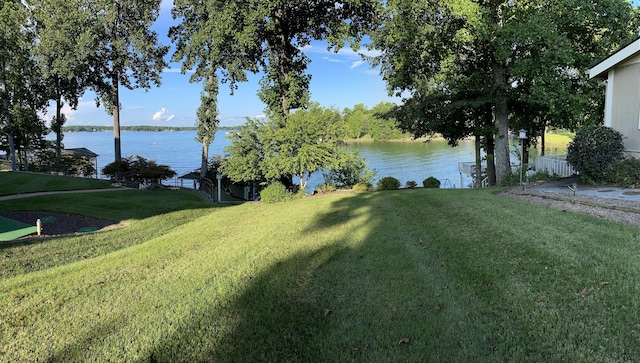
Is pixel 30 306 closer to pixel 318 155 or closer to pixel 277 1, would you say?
pixel 318 155

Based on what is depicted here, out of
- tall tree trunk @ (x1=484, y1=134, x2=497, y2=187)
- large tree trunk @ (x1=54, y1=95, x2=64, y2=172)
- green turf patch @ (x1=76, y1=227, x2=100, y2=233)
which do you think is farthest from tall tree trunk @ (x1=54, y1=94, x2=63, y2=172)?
tall tree trunk @ (x1=484, y1=134, x2=497, y2=187)

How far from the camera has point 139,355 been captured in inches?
118

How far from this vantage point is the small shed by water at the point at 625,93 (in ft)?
33.3

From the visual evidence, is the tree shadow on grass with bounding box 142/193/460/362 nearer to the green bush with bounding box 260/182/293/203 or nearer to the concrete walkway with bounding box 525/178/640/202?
the concrete walkway with bounding box 525/178/640/202

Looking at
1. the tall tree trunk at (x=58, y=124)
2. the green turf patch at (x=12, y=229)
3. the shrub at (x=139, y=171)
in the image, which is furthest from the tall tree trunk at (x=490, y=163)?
the tall tree trunk at (x=58, y=124)

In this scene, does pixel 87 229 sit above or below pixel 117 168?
below

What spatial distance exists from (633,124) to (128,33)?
30.0 metres

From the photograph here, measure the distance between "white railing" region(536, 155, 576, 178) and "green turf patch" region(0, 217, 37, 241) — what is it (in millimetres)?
16832

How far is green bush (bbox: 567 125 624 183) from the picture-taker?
9.63 m

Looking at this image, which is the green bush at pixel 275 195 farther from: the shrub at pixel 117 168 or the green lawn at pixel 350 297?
the shrub at pixel 117 168

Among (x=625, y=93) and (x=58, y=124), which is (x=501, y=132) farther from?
(x=58, y=124)

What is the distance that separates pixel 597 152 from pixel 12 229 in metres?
15.1

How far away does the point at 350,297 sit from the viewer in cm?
392

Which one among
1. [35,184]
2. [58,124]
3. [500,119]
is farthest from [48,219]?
[58,124]
